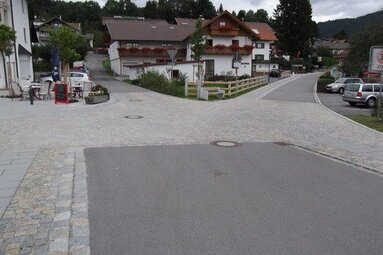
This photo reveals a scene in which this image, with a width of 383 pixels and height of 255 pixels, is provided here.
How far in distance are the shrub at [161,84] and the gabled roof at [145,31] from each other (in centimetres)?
2139

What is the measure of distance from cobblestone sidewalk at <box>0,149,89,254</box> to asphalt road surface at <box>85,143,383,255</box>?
200mm

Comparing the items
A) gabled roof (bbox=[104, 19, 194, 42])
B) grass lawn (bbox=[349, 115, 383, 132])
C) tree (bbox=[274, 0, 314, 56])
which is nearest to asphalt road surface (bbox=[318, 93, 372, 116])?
grass lawn (bbox=[349, 115, 383, 132])

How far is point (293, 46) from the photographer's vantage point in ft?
293

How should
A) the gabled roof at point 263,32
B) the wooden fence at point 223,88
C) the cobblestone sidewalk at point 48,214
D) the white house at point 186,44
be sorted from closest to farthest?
1. the cobblestone sidewalk at point 48,214
2. the wooden fence at point 223,88
3. the white house at point 186,44
4. the gabled roof at point 263,32

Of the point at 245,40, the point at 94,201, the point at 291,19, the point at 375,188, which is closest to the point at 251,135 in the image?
the point at 375,188

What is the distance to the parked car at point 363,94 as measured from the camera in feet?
76.3

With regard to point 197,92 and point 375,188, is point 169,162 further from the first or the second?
point 197,92

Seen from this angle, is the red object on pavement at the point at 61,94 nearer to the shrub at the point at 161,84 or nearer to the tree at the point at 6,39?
the tree at the point at 6,39

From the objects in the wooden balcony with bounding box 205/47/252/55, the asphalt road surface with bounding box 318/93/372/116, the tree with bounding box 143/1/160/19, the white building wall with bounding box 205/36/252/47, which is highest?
the tree with bounding box 143/1/160/19

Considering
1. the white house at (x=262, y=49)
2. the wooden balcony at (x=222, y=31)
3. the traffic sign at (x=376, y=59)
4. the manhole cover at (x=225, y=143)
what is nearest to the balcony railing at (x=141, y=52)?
the wooden balcony at (x=222, y=31)

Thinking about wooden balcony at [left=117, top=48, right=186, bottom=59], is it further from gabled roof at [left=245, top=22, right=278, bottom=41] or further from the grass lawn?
the grass lawn

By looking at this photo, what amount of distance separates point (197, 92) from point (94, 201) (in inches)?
713

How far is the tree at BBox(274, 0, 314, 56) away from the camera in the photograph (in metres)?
87.4

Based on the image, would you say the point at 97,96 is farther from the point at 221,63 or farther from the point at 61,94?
the point at 221,63
